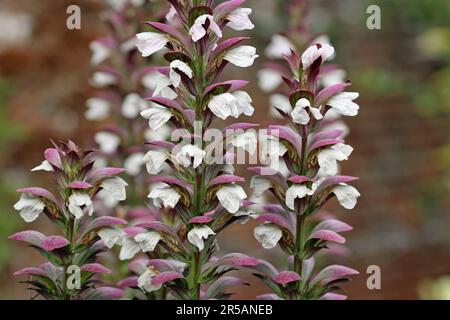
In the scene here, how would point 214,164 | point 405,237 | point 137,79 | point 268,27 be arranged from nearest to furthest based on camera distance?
1. point 214,164
2. point 137,79
3. point 268,27
4. point 405,237

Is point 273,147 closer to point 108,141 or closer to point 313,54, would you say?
point 313,54

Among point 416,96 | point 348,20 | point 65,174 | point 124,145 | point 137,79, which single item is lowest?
point 65,174

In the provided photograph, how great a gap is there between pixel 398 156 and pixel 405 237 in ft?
1.12

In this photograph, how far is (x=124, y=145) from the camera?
133 cm

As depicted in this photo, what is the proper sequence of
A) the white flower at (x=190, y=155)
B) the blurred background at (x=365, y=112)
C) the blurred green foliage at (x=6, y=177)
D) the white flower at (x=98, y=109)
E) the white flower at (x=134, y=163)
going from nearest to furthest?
the white flower at (x=190, y=155) → the white flower at (x=134, y=163) → the white flower at (x=98, y=109) → the blurred green foliage at (x=6, y=177) → the blurred background at (x=365, y=112)

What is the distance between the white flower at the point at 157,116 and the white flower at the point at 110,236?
14 centimetres

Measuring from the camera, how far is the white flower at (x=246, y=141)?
80 centimetres

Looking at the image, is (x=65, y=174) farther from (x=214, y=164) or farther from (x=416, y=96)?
(x=416, y=96)

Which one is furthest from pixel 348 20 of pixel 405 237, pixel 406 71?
pixel 405 237

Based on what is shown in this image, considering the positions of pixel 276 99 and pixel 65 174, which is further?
pixel 276 99

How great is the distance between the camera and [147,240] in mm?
825

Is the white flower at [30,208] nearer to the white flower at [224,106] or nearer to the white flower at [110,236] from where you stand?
the white flower at [110,236]

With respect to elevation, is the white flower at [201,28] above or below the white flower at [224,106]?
above

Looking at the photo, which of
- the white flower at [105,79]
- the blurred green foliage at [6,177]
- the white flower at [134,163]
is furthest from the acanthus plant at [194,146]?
the blurred green foliage at [6,177]
